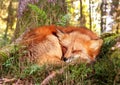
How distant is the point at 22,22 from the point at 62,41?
2947 mm

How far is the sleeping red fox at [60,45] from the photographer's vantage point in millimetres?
6406

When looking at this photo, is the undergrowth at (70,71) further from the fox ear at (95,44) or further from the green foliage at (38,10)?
the green foliage at (38,10)

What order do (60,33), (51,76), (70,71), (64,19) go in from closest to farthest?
(51,76) → (70,71) → (60,33) → (64,19)

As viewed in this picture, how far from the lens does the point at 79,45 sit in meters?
6.78

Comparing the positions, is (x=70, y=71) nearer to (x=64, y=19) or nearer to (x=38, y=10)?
(x=38, y=10)

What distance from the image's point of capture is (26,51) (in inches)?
252

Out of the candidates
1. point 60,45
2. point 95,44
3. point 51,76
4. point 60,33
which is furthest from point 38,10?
point 51,76

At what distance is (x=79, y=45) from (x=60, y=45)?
40cm

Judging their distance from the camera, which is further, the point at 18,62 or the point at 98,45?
the point at 98,45

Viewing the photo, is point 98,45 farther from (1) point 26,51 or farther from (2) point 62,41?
(1) point 26,51

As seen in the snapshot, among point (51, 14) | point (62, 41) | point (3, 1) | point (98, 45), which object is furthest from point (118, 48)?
point (3, 1)

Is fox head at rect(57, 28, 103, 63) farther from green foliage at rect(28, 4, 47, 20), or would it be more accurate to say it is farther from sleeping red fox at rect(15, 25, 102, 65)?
green foliage at rect(28, 4, 47, 20)

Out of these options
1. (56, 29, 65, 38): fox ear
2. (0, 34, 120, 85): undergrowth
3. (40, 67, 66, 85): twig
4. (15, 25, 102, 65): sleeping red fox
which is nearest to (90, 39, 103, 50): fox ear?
(15, 25, 102, 65): sleeping red fox

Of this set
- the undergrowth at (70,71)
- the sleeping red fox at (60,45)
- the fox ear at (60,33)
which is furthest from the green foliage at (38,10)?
the undergrowth at (70,71)
